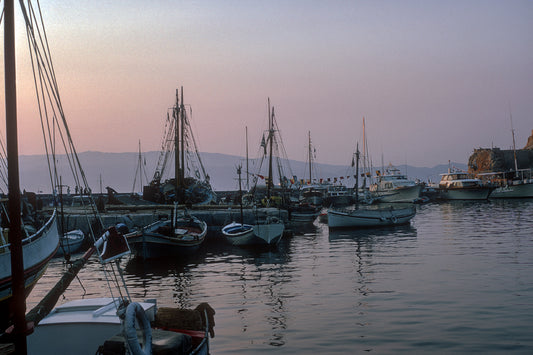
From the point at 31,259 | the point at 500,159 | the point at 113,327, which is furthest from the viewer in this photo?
the point at 500,159

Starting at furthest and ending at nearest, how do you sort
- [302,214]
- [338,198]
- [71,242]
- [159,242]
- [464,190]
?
[464,190] < [338,198] < [302,214] < [71,242] < [159,242]

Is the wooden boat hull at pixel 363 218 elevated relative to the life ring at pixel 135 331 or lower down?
lower down

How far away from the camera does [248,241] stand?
123 ft

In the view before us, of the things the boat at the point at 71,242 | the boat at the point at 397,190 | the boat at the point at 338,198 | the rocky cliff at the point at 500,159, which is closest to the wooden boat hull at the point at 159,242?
the boat at the point at 71,242

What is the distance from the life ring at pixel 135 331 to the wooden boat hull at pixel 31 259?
343 inches

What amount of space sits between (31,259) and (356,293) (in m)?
13.0

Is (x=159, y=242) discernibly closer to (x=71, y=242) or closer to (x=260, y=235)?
(x=260, y=235)

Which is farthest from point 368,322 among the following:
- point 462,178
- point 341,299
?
point 462,178

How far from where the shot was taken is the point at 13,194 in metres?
8.02

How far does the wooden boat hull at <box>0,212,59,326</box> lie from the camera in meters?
15.0

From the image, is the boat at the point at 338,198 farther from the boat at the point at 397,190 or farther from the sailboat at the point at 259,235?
the sailboat at the point at 259,235

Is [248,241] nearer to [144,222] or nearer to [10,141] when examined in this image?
[144,222]

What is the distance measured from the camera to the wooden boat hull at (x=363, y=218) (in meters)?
49.7

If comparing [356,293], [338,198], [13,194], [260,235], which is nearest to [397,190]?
[338,198]
